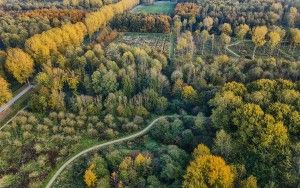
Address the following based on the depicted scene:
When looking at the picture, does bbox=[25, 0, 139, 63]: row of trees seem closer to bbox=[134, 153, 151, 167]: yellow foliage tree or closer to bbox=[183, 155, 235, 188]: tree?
bbox=[134, 153, 151, 167]: yellow foliage tree

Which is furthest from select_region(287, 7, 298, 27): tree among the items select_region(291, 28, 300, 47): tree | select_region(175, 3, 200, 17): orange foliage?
A: select_region(175, 3, 200, 17): orange foliage

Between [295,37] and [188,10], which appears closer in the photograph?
[295,37]

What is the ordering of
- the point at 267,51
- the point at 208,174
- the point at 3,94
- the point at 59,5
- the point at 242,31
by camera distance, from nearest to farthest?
1. the point at 208,174
2. the point at 3,94
3. the point at 267,51
4. the point at 242,31
5. the point at 59,5

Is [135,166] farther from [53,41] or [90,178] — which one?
[53,41]

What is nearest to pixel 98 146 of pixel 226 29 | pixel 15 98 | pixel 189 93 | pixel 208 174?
pixel 189 93

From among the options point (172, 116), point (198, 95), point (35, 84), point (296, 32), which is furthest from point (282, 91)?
point (35, 84)

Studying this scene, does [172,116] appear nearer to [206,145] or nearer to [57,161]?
[206,145]
